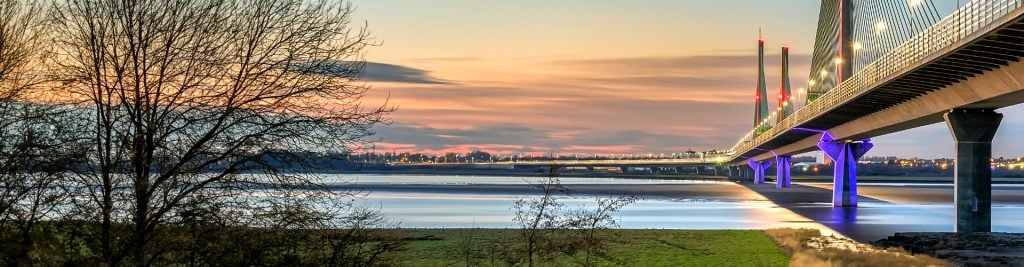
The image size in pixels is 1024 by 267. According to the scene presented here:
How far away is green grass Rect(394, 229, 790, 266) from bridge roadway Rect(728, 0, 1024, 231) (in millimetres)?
9801

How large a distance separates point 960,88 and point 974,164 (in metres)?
3.91

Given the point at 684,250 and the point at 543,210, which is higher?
the point at 543,210

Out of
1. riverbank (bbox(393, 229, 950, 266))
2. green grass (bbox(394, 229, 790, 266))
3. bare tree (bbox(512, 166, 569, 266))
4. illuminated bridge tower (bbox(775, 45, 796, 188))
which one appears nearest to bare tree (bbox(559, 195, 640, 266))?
bare tree (bbox(512, 166, 569, 266))

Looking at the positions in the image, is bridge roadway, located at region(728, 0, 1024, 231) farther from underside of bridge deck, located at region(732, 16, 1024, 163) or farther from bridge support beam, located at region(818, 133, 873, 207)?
bridge support beam, located at region(818, 133, 873, 207)

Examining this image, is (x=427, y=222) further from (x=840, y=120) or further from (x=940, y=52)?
(x=840, y=120)

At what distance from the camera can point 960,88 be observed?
45969 millimetres

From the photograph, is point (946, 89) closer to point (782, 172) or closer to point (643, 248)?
point (643, 248)

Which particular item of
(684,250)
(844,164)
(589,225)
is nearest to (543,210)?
(589,225)

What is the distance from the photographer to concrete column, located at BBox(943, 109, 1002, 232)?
156 feet

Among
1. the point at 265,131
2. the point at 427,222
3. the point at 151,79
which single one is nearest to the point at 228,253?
the point at 265,131

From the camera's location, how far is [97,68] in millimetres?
13828

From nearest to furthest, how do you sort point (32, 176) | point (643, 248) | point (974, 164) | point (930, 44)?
point (32, 176) < point (643, 248) < point (930, 44) < point (974, 164)

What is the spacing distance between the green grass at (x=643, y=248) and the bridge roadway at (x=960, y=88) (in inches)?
386

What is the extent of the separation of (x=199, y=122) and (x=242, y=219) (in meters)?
1.60
